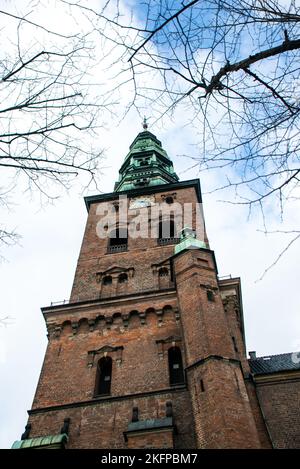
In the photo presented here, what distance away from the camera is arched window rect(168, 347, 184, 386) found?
48.0 feet

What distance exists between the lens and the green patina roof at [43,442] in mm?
12305

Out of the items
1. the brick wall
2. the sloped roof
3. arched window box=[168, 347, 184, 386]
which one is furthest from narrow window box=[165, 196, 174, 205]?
the brick wall

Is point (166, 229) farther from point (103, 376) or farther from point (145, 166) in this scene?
point (145, 166)

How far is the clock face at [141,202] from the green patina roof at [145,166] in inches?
112

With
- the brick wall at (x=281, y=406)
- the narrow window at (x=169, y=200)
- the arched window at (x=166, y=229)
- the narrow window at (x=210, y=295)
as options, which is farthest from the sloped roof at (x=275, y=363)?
the narrow window at (x=169, y=200)

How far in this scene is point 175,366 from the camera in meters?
15.1

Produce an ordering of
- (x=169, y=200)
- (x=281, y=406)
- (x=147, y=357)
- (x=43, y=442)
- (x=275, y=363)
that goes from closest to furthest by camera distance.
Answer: (x=43, y=442)
(x=281, y=406)
(x=147, y=357)
(x=275, y=363)
(x=169, y=200)

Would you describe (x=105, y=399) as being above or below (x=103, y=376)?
below

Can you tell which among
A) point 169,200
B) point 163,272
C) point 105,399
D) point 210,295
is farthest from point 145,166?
point 105,399

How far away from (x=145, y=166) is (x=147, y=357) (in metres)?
19.7

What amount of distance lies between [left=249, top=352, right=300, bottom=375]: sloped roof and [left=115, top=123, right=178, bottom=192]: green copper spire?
13978 mm

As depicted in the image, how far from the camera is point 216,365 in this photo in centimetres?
1240

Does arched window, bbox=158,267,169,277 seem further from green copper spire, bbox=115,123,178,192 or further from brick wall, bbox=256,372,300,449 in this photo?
green copper spire, bbox=115,123,178,192
